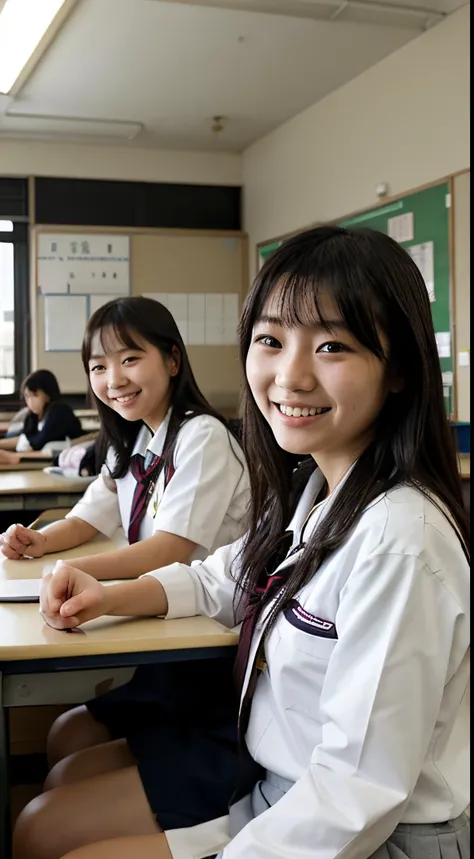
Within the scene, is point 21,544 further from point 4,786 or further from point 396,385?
point 396,385

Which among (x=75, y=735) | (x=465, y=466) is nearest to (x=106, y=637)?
(x=75, y=735)

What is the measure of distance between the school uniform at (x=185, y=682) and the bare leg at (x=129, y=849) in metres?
0.06

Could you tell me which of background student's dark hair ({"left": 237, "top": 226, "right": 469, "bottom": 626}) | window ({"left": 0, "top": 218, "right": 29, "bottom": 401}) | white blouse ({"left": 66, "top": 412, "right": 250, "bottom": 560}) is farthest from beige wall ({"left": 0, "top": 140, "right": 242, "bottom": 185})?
background student's dark hair ({"left": 237, "top": 226, "right": 469, "bottom": 626})

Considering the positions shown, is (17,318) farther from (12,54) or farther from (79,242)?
(12,54)

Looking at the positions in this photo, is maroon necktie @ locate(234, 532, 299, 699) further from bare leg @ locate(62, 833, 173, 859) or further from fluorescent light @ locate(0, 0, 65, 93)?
fluorescent light @ locate(0, 0, 65, 93)

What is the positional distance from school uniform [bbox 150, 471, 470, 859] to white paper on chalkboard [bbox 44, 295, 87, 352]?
599 cm

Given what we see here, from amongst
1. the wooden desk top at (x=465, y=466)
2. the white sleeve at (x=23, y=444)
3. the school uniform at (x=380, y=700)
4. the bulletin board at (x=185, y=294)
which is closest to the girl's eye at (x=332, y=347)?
the school uniform at (x=380, y=700)

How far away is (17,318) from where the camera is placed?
22.6 feet

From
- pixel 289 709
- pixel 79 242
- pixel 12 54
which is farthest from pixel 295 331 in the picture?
pixel 79 242

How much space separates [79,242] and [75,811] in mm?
5968

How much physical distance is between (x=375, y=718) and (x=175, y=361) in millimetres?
1324

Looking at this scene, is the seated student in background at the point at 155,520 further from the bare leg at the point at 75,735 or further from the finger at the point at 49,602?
the finger at the point at 49,602

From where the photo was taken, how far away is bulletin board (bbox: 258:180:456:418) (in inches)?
174

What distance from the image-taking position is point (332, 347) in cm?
101
